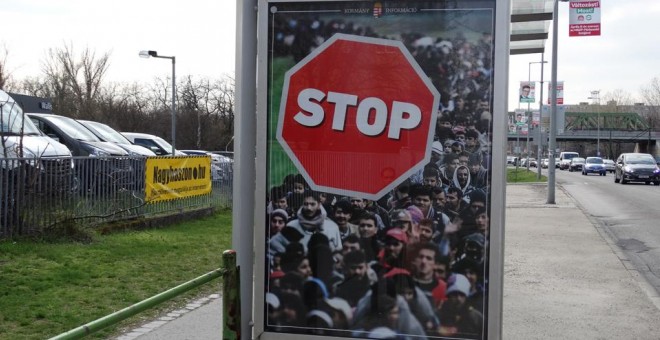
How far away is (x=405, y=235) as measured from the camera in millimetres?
3562

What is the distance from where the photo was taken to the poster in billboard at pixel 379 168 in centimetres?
349

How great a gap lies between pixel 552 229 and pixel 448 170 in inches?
474

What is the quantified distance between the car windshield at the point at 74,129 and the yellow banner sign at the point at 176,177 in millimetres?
2869

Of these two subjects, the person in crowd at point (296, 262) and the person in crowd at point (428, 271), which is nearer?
the person in crowd at point (428, 271)

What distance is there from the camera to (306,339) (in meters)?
3.73

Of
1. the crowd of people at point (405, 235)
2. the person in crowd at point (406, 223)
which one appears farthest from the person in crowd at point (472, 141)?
the person in crowd at point (406, 223)

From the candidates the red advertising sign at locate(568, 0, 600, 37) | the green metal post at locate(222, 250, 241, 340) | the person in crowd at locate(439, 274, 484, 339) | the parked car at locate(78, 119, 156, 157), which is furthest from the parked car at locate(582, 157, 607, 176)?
the green metal post at locate(222, 250, 241, 340)

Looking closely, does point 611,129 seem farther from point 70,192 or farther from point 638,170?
point 70,192

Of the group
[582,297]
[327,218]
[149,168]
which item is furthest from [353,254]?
[149,168]

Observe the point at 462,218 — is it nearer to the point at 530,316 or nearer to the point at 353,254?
the point at 353,254

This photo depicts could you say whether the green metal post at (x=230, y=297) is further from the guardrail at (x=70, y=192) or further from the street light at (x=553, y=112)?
the street light at (x=553, y=112)

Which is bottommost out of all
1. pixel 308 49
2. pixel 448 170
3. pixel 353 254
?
pixel 353 254

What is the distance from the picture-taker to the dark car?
36562mm

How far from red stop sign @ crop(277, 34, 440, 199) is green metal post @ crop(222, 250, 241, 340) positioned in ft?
1.91
